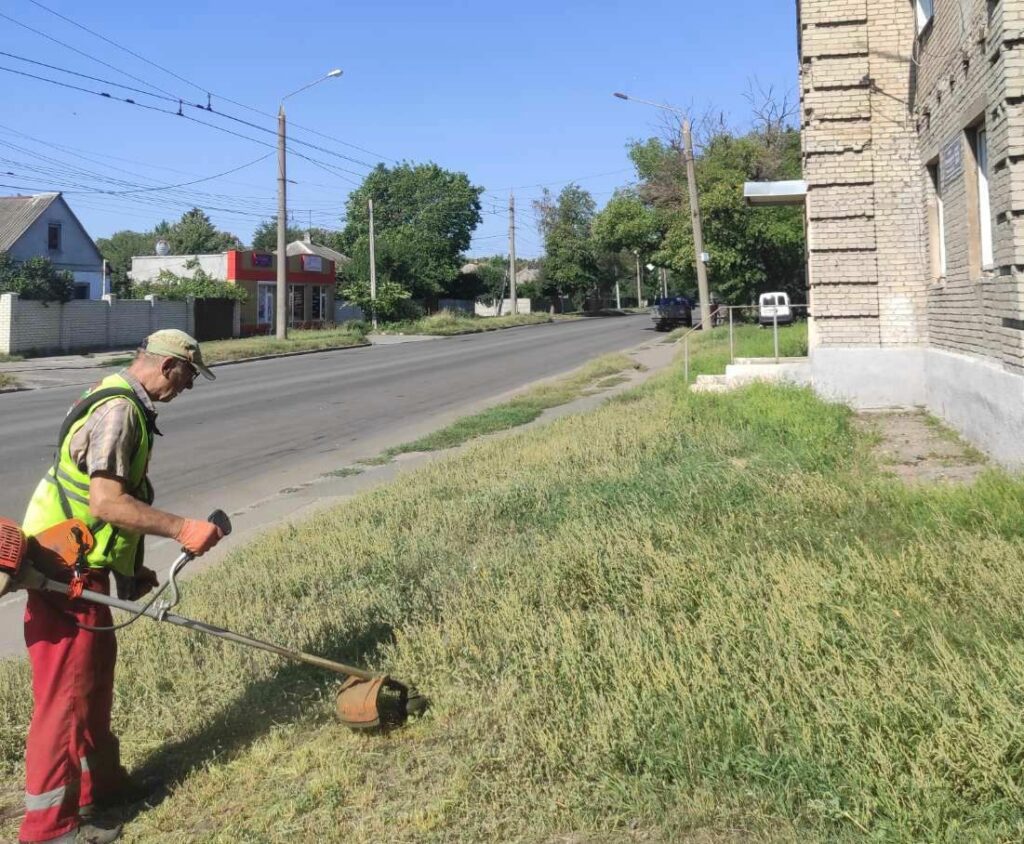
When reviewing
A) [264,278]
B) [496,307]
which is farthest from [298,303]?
[496,307]

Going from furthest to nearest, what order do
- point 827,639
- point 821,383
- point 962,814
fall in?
point 821,383 < point 827,639 < point 962,814

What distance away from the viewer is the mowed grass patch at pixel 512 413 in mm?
12805

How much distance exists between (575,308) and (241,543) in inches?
3062

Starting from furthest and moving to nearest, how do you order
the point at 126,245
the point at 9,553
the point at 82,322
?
1. the point at 126,245
2. the point at 82,322
3. the point at 9,553

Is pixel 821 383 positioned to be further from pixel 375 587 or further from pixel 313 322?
pixel 313 322

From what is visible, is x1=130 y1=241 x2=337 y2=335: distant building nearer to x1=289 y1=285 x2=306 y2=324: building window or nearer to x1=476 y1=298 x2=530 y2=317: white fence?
x1=289 y1=285 x2=306 y2=324: building window

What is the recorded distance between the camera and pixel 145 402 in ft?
11.6

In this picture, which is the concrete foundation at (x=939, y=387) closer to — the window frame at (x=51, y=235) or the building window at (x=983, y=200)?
the building window at (x=983, y=200)

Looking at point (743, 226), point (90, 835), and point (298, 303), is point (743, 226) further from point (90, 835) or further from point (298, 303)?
point (90, 835)

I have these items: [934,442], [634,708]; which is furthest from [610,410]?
[634,708]

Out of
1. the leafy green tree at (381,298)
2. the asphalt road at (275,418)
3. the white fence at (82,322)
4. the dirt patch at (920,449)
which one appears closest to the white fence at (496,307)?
the leafy green tree at (381,298)

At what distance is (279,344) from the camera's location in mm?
32656

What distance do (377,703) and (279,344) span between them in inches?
1185

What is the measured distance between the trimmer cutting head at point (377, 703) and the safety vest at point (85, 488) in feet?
3.30
